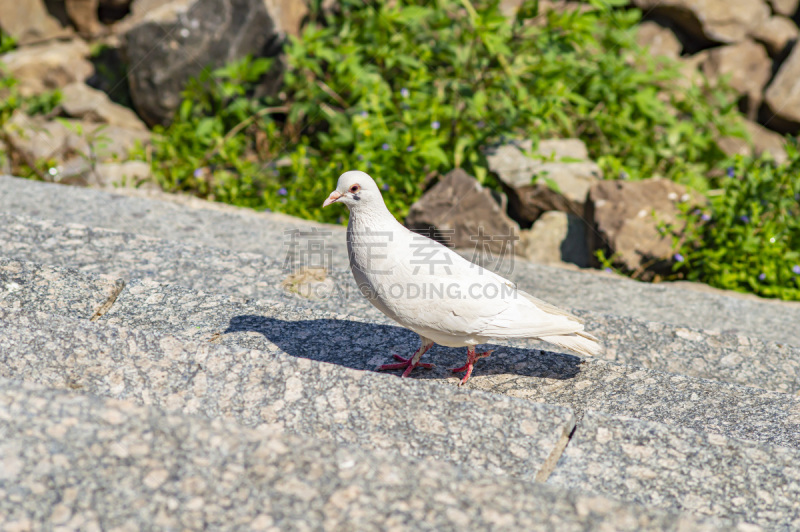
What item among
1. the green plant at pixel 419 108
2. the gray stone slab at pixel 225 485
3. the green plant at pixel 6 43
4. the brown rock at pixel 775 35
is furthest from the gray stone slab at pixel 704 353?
the green plant at pixel 6 43

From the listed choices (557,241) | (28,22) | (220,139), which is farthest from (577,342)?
(28,22)

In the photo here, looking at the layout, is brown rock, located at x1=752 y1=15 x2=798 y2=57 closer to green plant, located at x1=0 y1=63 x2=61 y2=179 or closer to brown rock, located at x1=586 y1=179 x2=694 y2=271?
brown rock, located at x1=586 y1=179 x2=694 y2=271

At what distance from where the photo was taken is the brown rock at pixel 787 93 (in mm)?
7180

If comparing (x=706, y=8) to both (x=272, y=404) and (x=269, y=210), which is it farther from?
(x=272, y=404)

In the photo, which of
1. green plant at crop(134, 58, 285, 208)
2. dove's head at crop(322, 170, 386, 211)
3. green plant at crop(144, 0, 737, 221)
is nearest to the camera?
dove's head at crop(322, 170, 386, 211)

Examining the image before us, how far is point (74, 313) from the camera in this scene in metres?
2.71

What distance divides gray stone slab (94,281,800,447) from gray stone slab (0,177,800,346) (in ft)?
2.59

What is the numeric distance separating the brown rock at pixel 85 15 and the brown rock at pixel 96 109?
1.20m

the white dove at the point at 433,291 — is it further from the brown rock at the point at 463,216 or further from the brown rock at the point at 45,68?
the brown rock at the point at 45,68

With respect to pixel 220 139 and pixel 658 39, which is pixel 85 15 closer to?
pixel 220 139

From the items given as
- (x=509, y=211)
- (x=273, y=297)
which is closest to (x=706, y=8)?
(x=509, y=211)

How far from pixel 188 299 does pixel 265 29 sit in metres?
4.34

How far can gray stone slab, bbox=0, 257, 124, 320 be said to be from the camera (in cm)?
271

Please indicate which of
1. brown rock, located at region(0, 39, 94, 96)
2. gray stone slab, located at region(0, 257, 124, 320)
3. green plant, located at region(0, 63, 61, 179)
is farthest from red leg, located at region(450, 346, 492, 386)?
brown rock, located at region(0, 39, 94, 96)
